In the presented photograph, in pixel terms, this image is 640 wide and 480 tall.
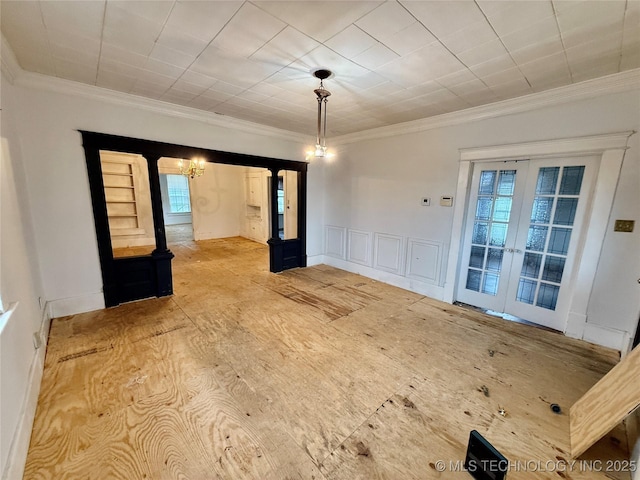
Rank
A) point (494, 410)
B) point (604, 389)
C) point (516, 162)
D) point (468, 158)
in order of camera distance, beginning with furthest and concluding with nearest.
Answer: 1. point (468, 158)
2. point (516, 162)
3. point (494, 410)
4. point (604, 389)

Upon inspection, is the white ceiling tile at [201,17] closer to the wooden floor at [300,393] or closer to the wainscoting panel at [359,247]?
the wooden floor at [300,393]

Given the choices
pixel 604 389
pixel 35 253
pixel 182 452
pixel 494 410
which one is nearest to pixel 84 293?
pixel 35 253

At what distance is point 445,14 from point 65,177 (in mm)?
3976

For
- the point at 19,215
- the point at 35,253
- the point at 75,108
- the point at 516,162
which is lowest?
the point at 35,253

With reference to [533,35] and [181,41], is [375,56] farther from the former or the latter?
[181,41]

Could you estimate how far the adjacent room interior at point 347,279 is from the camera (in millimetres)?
1574

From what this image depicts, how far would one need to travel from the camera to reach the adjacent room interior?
62.0 inches

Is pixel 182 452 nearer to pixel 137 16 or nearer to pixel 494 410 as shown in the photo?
pixel 494 410

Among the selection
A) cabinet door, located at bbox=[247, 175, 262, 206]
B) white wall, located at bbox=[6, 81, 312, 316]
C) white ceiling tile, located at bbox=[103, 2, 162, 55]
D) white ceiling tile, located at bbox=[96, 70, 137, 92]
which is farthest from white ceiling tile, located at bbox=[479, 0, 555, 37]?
cabinet door, located at bbox=[247, 175, 262, 206]

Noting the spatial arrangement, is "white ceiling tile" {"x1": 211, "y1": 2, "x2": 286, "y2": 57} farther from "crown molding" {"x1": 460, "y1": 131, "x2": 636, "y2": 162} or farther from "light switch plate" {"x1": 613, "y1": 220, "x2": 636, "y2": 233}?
"light switch plate" {"x1": 613, "y1": 220, "x2": 636, "y2": 233}

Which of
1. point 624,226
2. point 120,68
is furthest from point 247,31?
point 624,226

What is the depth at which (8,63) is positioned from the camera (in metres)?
2.21

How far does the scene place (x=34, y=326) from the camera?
221cm

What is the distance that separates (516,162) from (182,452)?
166 inches
